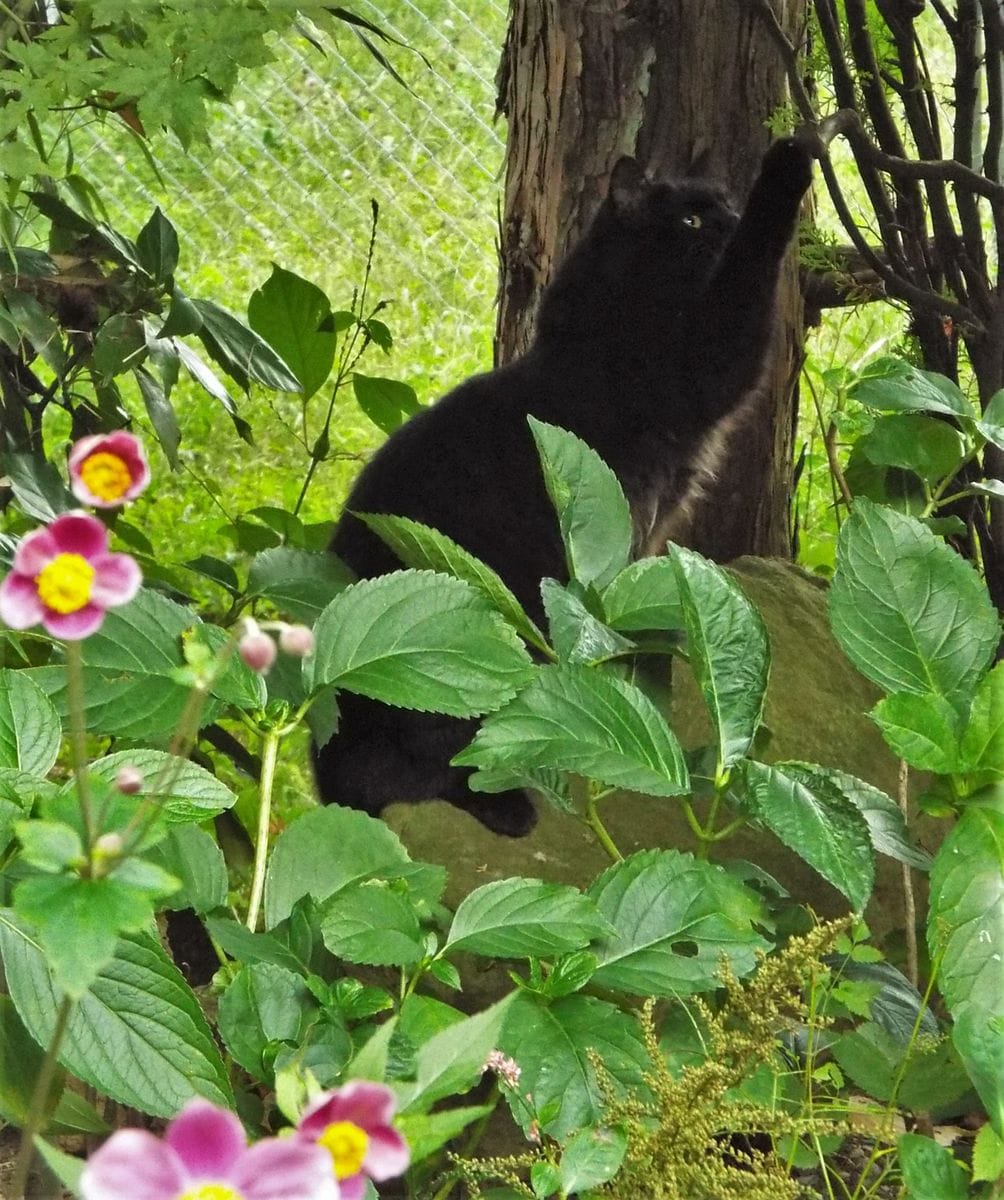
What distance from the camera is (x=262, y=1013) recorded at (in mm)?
789

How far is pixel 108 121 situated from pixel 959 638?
3.65 ft

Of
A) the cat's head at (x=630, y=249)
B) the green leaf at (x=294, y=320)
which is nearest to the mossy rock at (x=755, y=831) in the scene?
the cat's head at (x=630, y=249)

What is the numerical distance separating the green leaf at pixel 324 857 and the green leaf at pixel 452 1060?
1.22 ft

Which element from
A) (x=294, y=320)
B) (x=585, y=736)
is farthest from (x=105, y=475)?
(x=294, y=320)

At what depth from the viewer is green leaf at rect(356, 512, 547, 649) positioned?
1006mm

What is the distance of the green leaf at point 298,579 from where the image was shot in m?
1.19

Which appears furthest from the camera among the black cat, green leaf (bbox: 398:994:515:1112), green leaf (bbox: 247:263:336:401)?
green leaf (bbox: 247:263:336:401)

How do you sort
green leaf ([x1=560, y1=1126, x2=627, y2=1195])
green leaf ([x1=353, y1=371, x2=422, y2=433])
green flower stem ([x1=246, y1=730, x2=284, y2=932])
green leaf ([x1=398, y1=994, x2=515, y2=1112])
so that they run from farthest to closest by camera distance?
green leaf ([x1=353, y1=371, x2=422, y2=433])
green flower stem ([x1=246, y1=730, x2=284, y2=932])
green leaf ([x1=560, y1=1126, x2=627, y2=1195])
green leaf ([x1=398, y1=994, x2=515, y2=1112])

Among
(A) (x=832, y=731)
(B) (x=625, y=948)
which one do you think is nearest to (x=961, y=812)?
(B) (x=625, y=948)

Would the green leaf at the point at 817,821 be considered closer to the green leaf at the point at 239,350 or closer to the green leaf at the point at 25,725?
the green leaf at the point at 25,725

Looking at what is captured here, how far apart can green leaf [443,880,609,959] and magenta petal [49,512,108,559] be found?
19.4 inches

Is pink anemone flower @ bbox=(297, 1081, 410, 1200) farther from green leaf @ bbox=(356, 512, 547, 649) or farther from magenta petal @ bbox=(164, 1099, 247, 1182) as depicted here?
green leaf @ bbox=(356, 512, 547, 649)

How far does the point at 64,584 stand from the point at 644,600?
0.70 metres

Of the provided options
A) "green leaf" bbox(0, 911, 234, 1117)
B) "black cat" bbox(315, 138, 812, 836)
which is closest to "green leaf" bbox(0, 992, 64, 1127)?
"green leaf" bbox(0, 911, 234, 1117)
